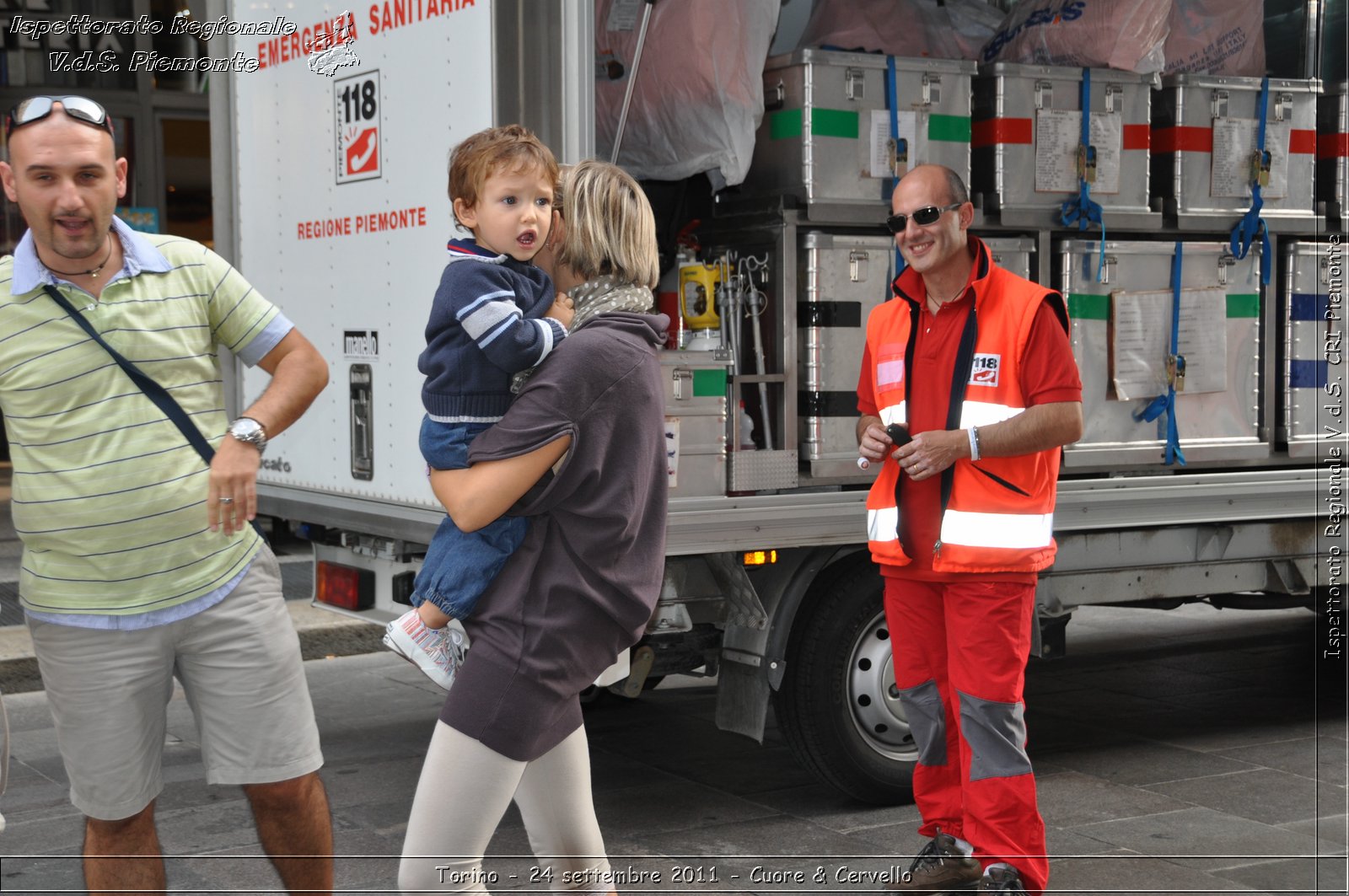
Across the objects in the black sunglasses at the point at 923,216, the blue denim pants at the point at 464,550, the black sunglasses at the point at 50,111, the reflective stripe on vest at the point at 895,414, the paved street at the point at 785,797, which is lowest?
the paved street at the point at 785,797

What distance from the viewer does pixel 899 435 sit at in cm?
420

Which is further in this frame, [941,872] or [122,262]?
[941,872]

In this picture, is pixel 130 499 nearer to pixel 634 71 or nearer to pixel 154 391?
pixel 154 391

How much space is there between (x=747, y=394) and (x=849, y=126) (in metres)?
1.00

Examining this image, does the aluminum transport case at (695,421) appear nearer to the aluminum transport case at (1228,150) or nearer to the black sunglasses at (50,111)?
the black sunglasses at (50,111)

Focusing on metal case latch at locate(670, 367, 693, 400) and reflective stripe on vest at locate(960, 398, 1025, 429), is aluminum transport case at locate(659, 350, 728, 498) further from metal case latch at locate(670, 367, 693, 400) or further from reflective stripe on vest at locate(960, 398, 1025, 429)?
reflective stripe on vest at locate(960, 398, 1025, 429)

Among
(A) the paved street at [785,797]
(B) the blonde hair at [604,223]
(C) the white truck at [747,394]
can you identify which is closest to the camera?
(B) the blonde hair at [604,223]

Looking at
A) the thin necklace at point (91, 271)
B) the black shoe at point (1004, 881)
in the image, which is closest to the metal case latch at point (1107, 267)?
the black shoe at point (1004, 881)

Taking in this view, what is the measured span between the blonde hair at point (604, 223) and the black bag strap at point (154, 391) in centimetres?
98

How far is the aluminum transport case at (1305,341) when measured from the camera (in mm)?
6152

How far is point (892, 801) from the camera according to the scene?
208 inches

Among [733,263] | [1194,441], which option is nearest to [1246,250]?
[1194,441]

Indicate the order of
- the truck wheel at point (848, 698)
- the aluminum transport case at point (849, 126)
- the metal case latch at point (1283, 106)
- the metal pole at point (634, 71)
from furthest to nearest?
1. the metal case latch at point (1283, 106)
2. the aluminum transport case at point (849, 126)
3. the truck wheel at point (848, 698)
4. the metal pole at point (634, 71)

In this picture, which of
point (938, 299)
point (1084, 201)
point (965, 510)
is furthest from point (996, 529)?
point (1084, 201)
